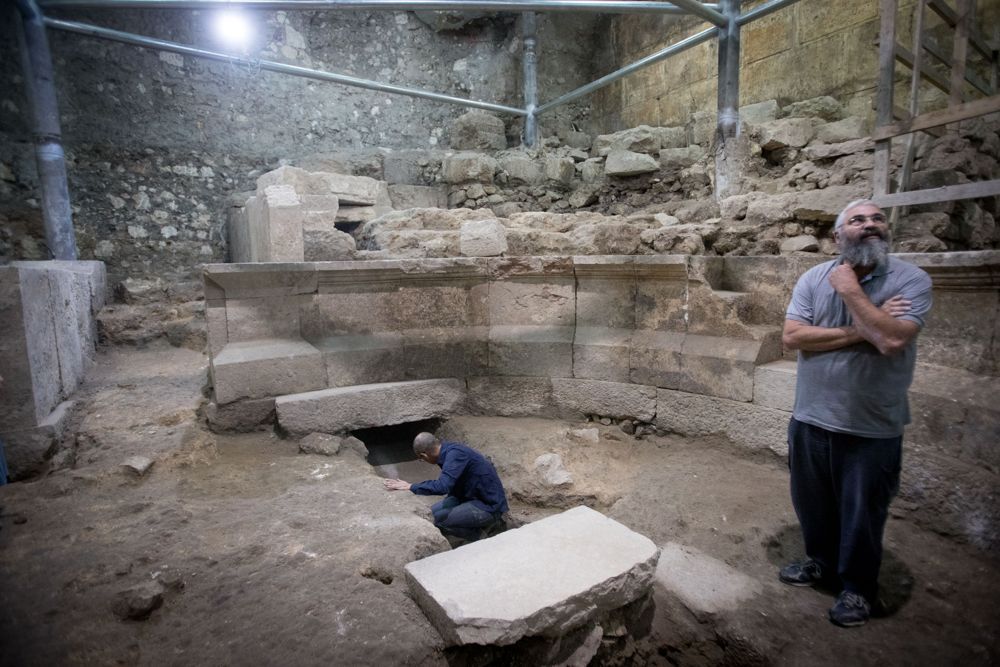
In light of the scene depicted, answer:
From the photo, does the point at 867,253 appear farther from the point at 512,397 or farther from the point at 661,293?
the point at 512,397

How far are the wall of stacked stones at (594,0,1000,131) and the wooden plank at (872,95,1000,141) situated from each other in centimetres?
304

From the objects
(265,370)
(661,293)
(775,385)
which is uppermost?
(661,293)

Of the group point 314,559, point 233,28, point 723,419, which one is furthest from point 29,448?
point 233,28

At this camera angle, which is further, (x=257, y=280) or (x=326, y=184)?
(x=326, y=184)

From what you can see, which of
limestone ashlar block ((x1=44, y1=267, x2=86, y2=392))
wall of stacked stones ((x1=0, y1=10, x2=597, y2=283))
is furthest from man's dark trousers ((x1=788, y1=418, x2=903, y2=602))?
wall of stacked stones ((x1=0, y1=10, x2=597, y2=283))

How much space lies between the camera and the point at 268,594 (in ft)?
5.92

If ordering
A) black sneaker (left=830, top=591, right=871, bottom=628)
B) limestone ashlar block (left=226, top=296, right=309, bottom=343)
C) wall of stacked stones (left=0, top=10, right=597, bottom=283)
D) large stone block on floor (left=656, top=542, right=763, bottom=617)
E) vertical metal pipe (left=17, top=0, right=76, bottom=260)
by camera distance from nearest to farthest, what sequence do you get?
black sneaker (left=830, top=591, right=871, bottom=628) < large stone block on floor (left=656, top=542, right=763, bottom=617) < limestone ashlar block (left=226, top=296, right=309, bottom=343) < vertical metal pipe (left=17, top=0, right=76, bottom=260) < wall of stacked stones (left=0, top=10, right=597, bottom=283)

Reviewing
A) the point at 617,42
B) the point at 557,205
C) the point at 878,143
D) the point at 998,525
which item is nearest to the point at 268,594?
the point at 998,525

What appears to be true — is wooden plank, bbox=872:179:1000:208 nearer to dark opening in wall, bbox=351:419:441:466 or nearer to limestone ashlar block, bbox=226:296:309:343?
dark opening in wall, bbox=351:419:441:466

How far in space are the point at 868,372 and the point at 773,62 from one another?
7.21 meters

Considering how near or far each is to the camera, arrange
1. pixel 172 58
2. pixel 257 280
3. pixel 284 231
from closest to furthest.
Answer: pixel 257 280, pixel 284 231, pixel 172 58

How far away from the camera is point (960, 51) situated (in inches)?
130

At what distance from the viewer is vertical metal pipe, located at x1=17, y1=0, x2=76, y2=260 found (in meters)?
5.54

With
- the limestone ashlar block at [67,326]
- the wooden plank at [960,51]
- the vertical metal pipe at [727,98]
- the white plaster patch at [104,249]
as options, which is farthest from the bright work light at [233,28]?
the wooden plank at [960,51]
